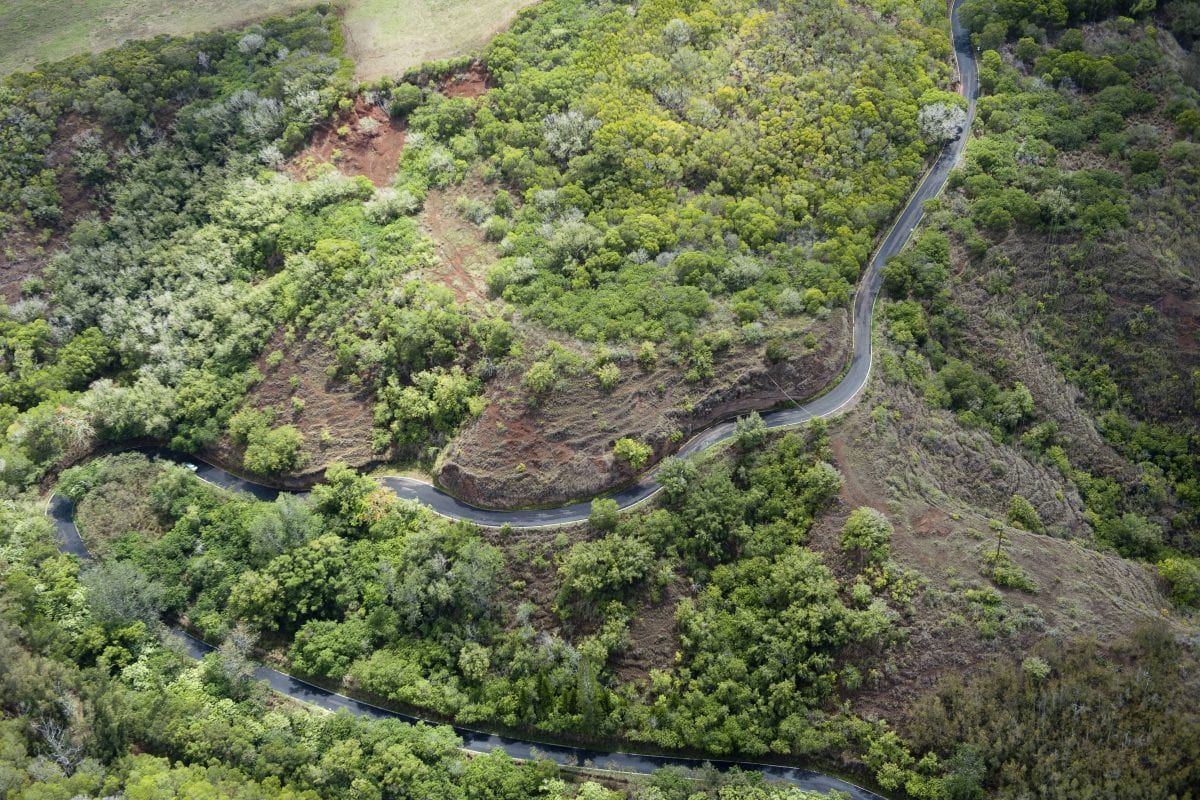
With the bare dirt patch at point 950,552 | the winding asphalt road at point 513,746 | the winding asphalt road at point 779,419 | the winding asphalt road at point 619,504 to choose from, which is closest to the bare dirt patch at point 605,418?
the winding asphalt road at point 779,419

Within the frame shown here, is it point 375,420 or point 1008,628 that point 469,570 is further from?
point 1008,628

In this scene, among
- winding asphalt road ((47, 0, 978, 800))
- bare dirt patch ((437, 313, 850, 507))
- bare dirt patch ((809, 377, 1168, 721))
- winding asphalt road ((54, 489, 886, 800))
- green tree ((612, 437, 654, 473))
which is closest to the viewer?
bare dirt patch ((809, 377, 1168, 721))

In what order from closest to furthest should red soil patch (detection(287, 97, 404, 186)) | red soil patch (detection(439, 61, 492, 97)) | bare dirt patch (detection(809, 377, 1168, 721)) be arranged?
bare dirt patch (detection(809, 377, 1168, 721)) < red soil patch (detection(287, 97, 404, 186)) < red soil patch (detection(439, 61, 492, 97))

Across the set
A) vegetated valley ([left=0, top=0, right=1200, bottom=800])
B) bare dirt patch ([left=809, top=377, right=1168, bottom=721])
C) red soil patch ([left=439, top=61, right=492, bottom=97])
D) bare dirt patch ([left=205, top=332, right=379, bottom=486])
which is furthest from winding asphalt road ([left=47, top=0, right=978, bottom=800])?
red soil patch ([left=439, top=61, right=492, bottom=97])

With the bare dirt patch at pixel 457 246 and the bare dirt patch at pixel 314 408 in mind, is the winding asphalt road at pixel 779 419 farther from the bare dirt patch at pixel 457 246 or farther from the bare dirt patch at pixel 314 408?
the bare dirt patch at pixel 457 246

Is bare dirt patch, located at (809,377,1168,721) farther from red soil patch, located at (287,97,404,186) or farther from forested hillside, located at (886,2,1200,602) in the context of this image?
red soil patch, located at (287,97,404,186)

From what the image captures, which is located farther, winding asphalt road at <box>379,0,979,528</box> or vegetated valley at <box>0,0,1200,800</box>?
winding asphalt road at <box>379,0,979,528</box>

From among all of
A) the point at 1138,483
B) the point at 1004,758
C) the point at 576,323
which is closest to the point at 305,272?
the point at 576,323
